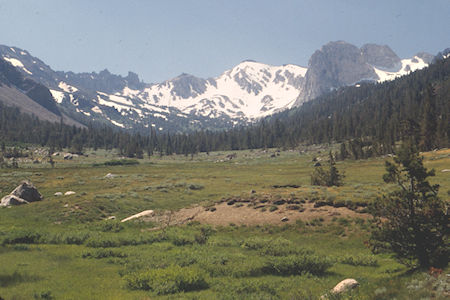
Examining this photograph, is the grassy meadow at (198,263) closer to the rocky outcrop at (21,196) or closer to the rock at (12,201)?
the rock at (12,201)

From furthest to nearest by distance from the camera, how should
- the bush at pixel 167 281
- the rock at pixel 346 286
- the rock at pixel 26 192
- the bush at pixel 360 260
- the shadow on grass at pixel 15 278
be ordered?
1. the rock at pixel 26 192
2. the bush at pixel 360 260
3. the shadow on grass at pixel 15 278
4. the bush at pixel 167 281
5. the rock at pixel 346 286

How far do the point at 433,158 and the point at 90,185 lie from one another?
92.4 m

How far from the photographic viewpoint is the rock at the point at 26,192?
45513 millimetres

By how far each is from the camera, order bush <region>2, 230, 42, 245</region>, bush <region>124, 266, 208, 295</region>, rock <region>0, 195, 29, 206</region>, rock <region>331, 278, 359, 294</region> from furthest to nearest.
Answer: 1. rock <region>0, 195, 29, 206</region>
2. bush <region>2, 230, 42, 245</region>
3. bush <region>124, 266, 208, 295</region>
4. rock <region>331, 278, 359, 294</region>

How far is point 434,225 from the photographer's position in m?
14.3

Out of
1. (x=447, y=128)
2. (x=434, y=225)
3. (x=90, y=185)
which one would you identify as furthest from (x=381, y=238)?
(x=447, y=128)

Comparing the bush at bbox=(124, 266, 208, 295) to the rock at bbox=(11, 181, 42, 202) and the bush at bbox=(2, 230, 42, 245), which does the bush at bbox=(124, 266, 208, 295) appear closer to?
the bush at bbox=(2, 230, 42, 245)

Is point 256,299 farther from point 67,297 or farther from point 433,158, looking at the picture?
point 433,158

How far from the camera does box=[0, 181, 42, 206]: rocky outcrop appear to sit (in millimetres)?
43809

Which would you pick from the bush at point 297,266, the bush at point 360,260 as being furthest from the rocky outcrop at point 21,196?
the bush at point 360,260

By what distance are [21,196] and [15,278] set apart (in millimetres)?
37449

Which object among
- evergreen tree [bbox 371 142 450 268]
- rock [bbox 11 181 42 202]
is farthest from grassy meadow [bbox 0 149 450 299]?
rock [bbox 11 181 42 202]

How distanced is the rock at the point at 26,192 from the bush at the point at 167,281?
40245mm

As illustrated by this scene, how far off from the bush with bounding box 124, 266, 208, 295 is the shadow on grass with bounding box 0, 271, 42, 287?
4.57 m
